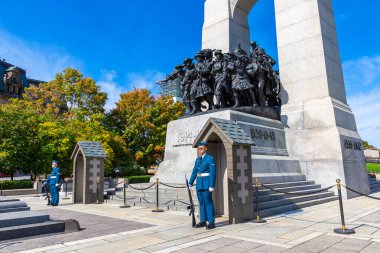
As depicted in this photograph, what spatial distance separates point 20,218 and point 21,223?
4.3 inches

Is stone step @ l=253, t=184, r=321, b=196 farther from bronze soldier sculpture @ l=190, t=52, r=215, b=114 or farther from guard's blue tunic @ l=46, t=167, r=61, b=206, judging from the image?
guard's blue tunic @ l=46, t=167, r=61, b=206

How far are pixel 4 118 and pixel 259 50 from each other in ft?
68.4

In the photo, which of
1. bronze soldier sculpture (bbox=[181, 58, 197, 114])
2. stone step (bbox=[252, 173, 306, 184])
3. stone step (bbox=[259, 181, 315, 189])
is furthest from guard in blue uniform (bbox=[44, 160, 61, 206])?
stone step (bbox=[259, 181, 315, 189])

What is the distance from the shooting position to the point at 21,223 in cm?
651

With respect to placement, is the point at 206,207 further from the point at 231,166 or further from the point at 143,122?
the point at 143,122

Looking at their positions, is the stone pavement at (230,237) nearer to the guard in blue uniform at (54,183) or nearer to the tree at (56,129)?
the guard in blue uniform at (54,183)

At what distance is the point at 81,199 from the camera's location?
13898mm

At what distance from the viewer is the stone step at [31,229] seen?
6102 millimetres

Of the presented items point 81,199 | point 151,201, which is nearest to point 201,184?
point 151,201

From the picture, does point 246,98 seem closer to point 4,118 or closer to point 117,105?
point 4,118

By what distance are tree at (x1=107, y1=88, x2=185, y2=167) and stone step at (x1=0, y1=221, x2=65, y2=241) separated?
2496 cm

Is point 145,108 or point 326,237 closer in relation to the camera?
point 326,237

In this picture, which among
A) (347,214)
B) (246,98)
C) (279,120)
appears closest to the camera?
(347,214)

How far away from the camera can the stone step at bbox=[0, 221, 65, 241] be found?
20.0ft
